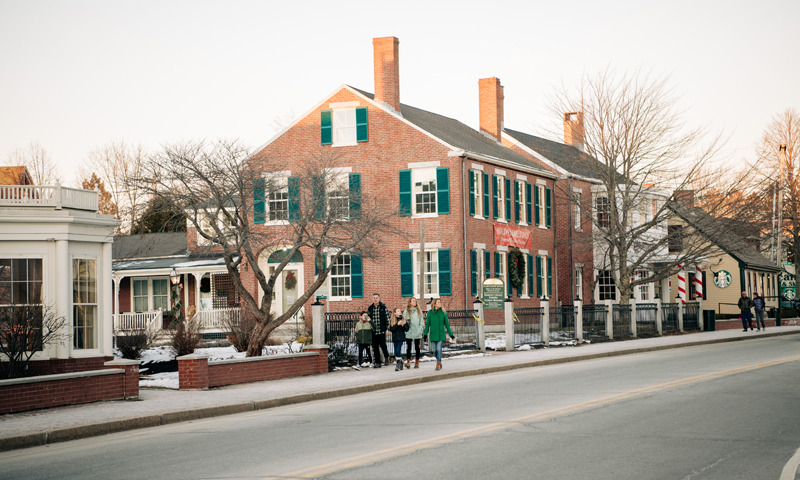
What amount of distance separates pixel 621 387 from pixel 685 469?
7203 millimetres

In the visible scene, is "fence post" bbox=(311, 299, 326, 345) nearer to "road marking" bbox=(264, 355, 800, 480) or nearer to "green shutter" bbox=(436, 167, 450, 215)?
"road marking" bbox=(264, 355, 800, 480)

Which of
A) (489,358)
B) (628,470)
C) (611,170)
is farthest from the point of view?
(611,170)

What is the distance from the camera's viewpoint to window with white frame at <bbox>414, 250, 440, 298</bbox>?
111 ft

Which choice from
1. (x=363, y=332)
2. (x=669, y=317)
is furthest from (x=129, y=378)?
(x=669, y=317)

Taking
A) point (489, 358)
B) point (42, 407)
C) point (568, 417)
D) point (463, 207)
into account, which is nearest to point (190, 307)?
point (463, 207)

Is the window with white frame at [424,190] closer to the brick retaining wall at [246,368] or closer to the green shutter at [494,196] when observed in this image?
the green shutter at [494,196]

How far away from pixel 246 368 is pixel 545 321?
43.7 feet

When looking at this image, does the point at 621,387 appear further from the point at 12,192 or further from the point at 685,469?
the point at 12,192

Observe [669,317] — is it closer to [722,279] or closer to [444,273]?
[444,273]

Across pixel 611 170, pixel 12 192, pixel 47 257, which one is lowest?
pixel 47 257

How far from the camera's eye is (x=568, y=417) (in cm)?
1122

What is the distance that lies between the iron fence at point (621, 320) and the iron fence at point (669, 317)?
3.34 meters

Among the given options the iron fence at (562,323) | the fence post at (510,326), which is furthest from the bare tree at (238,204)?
the iron fence at (562,323)

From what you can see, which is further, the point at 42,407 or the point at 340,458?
the point at 42,407
